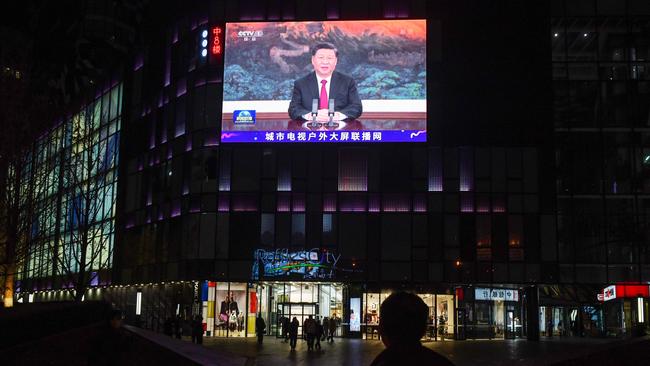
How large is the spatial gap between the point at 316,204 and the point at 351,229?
262cm

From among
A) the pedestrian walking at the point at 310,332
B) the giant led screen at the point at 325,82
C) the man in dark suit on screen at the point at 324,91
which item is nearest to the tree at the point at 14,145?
the pedestrian walking at the point at 310,332

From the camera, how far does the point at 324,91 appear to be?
47219 millimetres

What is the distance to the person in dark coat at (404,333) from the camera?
3205mm

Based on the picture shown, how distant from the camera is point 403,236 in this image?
149ft

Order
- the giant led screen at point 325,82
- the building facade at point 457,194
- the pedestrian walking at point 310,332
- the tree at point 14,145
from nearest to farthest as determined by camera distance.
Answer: the tree at point 14,145 → the pedestrian walking at point 310,332 → the building facade at point 457,194 → the giant led screen at point 325,82

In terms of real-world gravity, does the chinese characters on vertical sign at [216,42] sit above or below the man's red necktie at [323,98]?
above

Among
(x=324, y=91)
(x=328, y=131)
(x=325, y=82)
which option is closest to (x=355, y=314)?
(x=328, y=131)

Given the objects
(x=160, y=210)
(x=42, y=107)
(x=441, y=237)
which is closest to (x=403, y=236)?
(x=441, y=237)

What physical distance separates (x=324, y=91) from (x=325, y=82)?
23.1 inches

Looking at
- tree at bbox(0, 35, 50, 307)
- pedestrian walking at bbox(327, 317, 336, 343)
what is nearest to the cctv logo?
pedestrian walking at bbox(327, 317, 336, 343)

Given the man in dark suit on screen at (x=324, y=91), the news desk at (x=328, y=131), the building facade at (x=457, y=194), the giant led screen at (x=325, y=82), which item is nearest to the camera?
the building facade at (x=457, y=194)

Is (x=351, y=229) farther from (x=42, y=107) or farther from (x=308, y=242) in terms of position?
(x=42, y=107)

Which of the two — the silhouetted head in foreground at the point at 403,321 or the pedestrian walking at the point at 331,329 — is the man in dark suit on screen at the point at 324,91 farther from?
the silhouetted head in foreground at the point at 403,321

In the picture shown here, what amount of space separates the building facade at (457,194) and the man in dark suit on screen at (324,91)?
2023 mm
